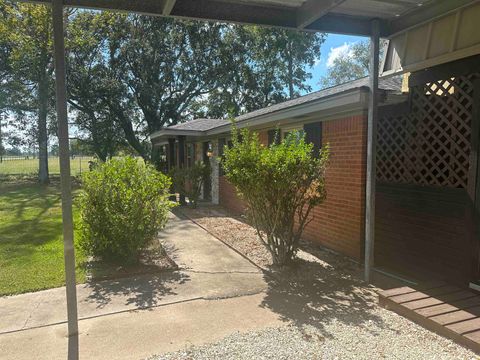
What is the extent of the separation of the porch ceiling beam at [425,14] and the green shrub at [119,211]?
3.94 meters

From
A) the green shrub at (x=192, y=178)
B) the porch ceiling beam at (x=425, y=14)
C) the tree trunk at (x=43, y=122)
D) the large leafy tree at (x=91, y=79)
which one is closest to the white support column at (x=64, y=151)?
the porch ceiling beam at (x=425, y=14)

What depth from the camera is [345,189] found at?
→ 5648 millimetres

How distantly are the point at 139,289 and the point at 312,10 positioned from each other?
3900 millimetres

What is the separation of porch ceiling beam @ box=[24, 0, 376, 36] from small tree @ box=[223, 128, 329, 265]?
1.40 metres

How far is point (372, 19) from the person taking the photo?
429 centimetres

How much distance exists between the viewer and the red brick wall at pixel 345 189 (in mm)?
5301

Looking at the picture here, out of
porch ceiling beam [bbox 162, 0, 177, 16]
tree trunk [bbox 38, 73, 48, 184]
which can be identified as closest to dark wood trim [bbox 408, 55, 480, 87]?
porch ceiling beam [bbox 162, 0, 177, 16]

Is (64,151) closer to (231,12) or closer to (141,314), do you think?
(141,314)

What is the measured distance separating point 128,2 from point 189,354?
3.45 m

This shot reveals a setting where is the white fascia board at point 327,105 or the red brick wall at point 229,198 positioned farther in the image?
the red brick wall at point 229,198

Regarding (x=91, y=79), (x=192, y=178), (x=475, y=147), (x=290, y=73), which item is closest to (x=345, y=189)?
(x=475, y=147)

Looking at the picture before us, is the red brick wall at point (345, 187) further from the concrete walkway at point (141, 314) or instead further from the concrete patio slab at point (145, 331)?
the concrete patio slab at point (145, 331)

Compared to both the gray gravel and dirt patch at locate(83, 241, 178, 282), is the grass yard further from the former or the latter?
the gray gravel

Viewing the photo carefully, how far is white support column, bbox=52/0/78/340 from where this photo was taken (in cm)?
302
